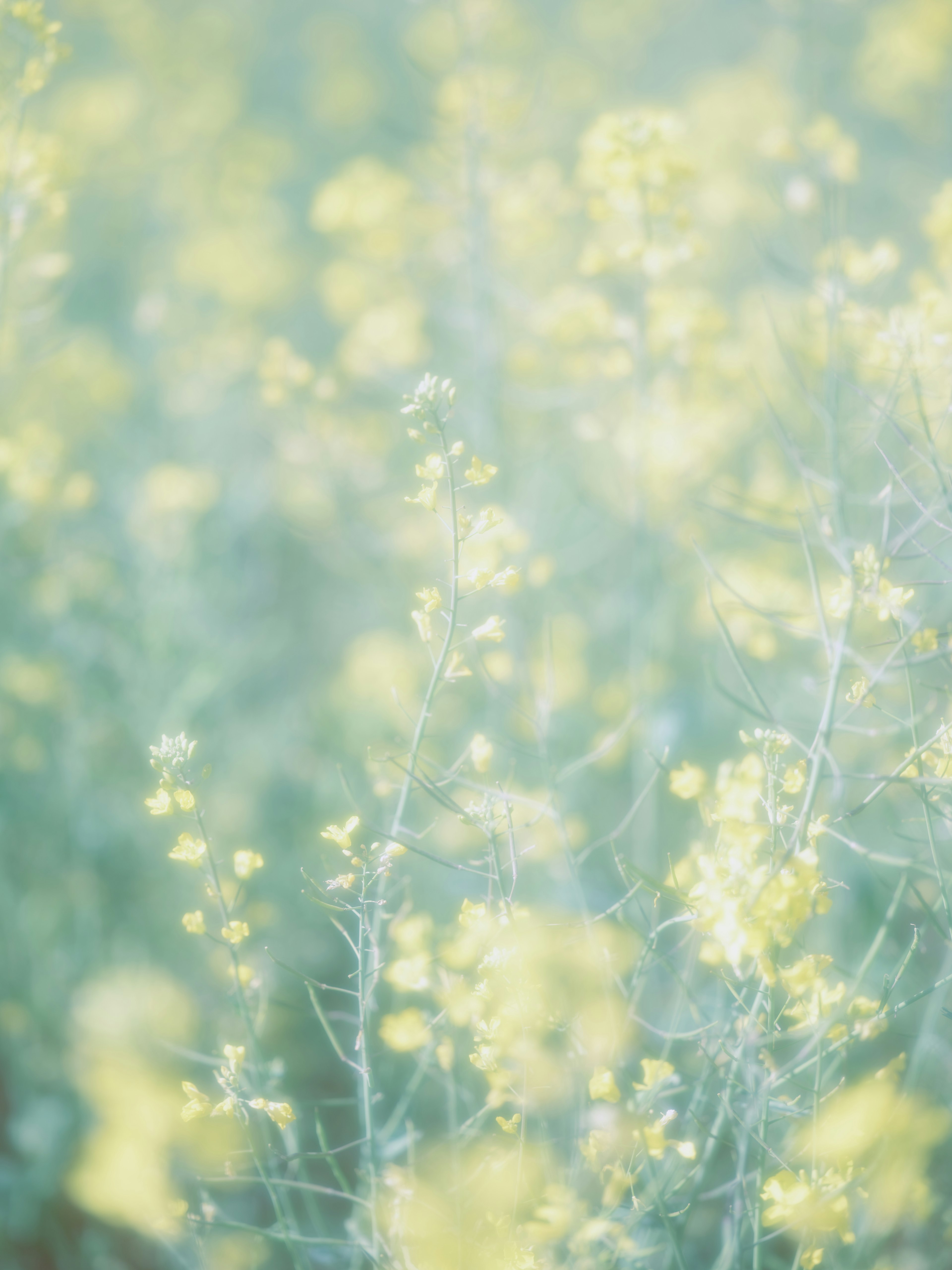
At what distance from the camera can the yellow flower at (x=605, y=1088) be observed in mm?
1104

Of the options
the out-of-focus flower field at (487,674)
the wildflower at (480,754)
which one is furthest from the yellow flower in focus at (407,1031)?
the wildflower at (480,754)

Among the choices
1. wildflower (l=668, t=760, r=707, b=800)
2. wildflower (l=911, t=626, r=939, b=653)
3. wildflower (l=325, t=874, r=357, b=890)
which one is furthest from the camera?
wildflower (l=911, t=626, r=939, b=653)

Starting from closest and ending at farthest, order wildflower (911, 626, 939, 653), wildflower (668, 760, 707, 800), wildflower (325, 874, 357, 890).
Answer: wildflower (325, 874, 357, 890)
wildflower (668, 760, 707, 800)
wildflower (911, 626, 939, 653)

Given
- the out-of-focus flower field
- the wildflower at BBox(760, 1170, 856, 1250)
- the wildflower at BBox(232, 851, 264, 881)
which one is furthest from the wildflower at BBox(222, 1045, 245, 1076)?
the wildflower at BBox(760, 1170, 856, 1250)

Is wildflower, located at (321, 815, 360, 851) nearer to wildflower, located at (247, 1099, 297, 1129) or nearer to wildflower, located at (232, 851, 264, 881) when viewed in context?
wildflower, located at (232, 851, 264, 881)

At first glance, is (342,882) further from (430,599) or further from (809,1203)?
(809,1203)

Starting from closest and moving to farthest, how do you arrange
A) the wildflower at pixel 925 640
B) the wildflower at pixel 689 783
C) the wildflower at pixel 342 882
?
1. the wildflower at pixel 342 882
2. the wildflower at pixel 689 783
3. the wildflower at pixel 925 640

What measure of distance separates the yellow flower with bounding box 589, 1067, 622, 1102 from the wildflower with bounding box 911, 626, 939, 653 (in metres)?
0.81

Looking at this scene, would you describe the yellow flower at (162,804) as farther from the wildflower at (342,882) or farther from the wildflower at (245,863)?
the wildflower at (342,882)

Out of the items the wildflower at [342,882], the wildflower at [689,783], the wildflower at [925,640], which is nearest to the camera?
the wildflower at [342,882]

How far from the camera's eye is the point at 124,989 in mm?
2674

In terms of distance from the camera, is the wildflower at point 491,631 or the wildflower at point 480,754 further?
the wildflower at point 480,754

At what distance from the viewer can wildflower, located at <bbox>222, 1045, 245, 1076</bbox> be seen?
1111 millimetres

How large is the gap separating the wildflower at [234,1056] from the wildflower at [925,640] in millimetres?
1175
